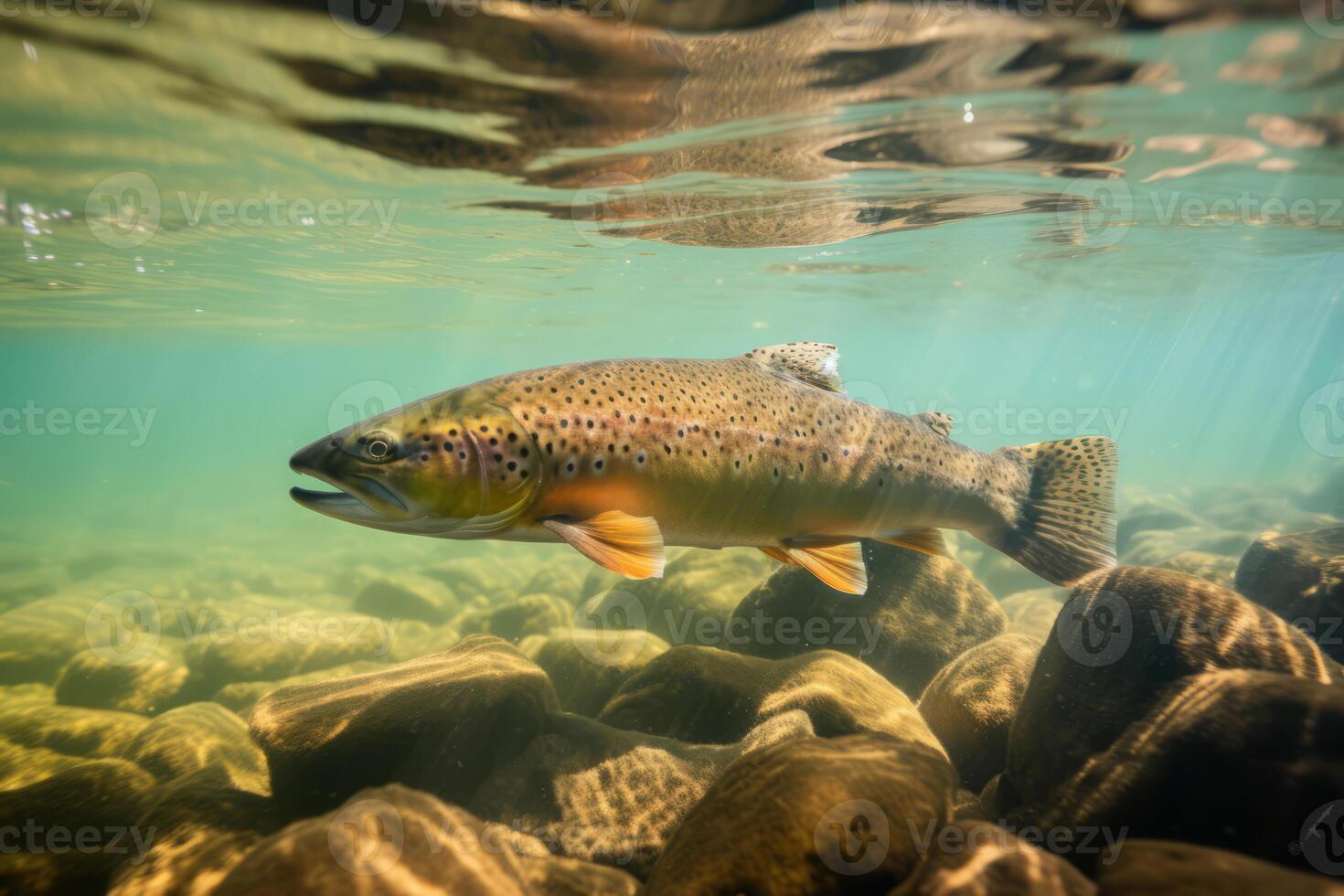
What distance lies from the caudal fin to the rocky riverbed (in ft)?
1.73

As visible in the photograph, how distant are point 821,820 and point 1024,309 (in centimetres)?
4049

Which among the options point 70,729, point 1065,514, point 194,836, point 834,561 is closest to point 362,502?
point 194,836

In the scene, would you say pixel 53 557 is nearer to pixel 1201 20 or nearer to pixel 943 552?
pixel 943 552

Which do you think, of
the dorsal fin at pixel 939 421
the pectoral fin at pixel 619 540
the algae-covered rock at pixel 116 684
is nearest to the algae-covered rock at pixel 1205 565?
the dorsal fin at pixel 939 421

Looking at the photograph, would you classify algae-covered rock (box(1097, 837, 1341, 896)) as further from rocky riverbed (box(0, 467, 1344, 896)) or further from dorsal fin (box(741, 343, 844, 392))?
dorsal fin (box(741, 343, 844, 392))

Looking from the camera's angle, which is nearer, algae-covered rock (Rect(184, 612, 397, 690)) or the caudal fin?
the caudal fin

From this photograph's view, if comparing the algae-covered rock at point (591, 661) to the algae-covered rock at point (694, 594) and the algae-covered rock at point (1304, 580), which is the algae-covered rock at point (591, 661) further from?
the algae-covered rock at point (1304, 580)

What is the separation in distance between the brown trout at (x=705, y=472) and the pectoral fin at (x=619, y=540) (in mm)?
11

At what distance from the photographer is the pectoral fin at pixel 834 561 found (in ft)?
13.9

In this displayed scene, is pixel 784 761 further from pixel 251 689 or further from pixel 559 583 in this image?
pixel 559 583

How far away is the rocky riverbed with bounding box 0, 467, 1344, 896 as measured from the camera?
95.7 inches

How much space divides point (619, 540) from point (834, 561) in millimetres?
1652

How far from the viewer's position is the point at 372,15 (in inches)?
253

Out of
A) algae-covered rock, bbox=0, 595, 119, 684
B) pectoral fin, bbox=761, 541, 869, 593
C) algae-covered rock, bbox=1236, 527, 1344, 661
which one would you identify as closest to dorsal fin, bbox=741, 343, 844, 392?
pectoral fin, bbox=761, 541, 869, 593
